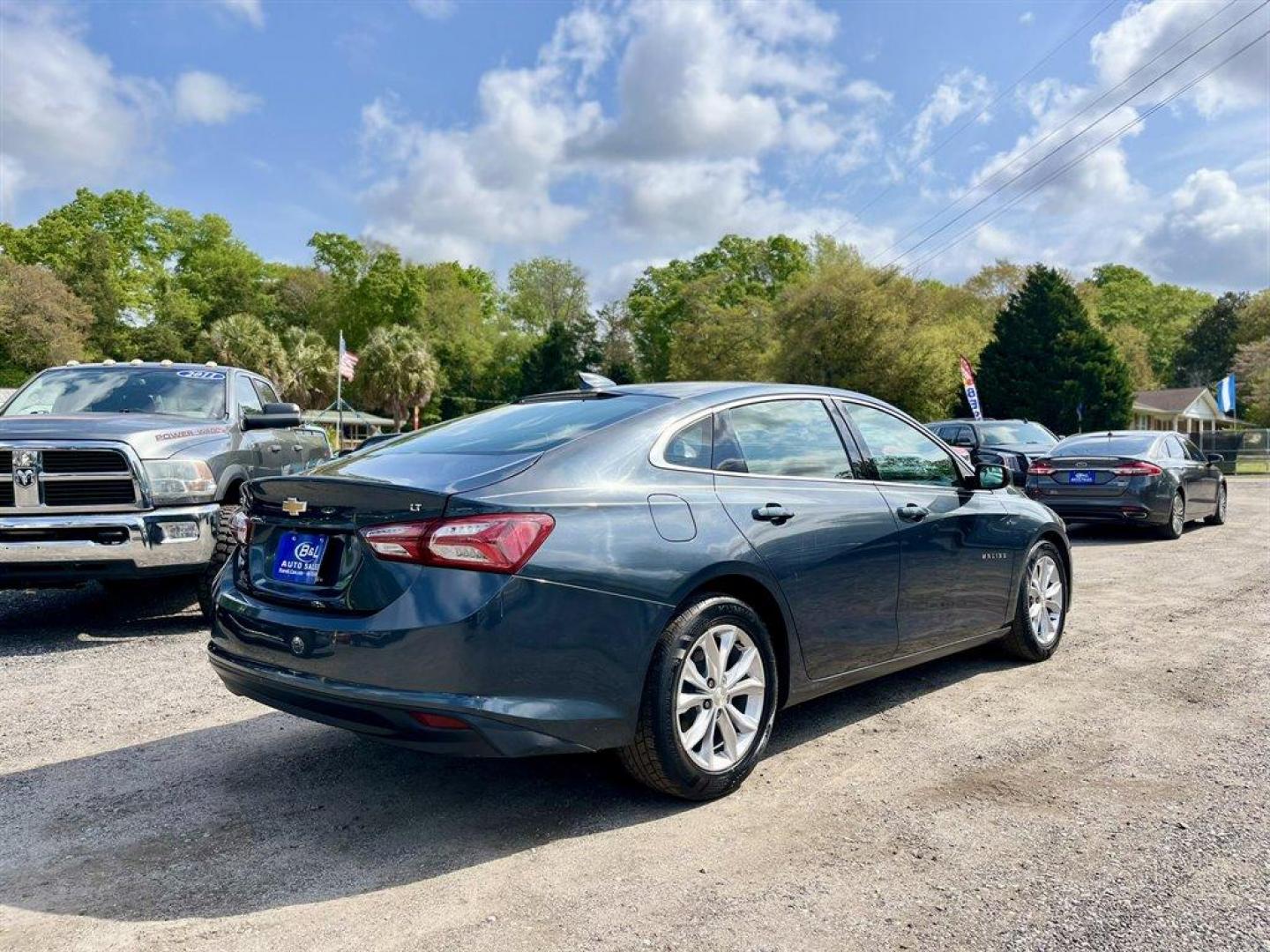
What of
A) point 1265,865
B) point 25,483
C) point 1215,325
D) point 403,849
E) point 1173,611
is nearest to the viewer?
point 1265,865

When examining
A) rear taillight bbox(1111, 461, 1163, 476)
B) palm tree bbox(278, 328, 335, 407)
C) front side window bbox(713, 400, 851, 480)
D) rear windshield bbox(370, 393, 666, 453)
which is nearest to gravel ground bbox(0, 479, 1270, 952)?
front side window bbox(713, 400, 851, 480)

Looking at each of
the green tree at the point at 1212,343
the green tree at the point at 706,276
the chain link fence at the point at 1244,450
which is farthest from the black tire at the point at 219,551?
the green tree at the point at 1212,343

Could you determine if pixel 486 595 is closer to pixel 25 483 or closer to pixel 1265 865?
pixel 1265 865

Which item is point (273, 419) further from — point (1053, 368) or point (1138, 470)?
point (1053, 368)

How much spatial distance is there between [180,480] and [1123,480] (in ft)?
34.8

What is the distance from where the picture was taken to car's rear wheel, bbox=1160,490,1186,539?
11.9m

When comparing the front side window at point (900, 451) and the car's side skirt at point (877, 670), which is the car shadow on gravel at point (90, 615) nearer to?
the car's side skirt at point (877, 670)

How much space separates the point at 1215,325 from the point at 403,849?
318 feet

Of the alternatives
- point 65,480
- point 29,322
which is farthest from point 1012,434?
point 29,322

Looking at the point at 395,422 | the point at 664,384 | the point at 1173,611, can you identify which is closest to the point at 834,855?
the point at 664,384

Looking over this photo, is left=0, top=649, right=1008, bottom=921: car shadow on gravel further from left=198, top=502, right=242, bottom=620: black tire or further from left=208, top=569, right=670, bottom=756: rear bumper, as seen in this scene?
left=198, top=502, right=242, bottom=620: black tire

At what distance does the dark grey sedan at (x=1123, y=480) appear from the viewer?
11.7m

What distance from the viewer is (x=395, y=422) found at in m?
62.5

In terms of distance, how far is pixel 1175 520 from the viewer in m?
12.0
